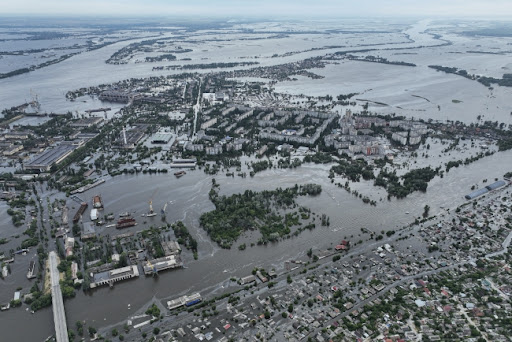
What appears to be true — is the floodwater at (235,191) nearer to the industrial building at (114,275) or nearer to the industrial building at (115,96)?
the industrial building at (114,275)

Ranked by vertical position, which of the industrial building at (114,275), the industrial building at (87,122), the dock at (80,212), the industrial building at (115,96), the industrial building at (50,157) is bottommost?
the industrial building at (114,275)

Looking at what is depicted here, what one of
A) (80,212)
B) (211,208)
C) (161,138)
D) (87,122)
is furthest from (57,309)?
(87,122)

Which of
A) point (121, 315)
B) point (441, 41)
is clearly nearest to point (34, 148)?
point (121, 315)

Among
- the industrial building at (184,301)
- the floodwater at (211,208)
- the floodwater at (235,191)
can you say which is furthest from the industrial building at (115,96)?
the industrial building at (184,301)

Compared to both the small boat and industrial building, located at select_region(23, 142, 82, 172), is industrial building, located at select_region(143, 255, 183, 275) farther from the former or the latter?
industrial building, located at select_region(23, 142, 82, 172)

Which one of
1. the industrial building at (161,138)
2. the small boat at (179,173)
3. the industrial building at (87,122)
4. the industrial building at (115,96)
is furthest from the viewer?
the industrial building at (115,96)

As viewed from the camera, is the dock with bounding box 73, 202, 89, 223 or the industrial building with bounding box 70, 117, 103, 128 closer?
the dock with bounding box 73, 202, 89, 223

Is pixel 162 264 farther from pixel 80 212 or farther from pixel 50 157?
pixel 50 157

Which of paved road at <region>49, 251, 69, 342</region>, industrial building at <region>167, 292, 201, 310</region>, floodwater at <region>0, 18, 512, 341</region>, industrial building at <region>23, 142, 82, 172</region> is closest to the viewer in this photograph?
paved road at <region>49, 251, 69, 342</region>

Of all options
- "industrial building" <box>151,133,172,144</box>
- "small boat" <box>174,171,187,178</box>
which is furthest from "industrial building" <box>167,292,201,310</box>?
"industrial building" <box>151,133,172,144</box>
